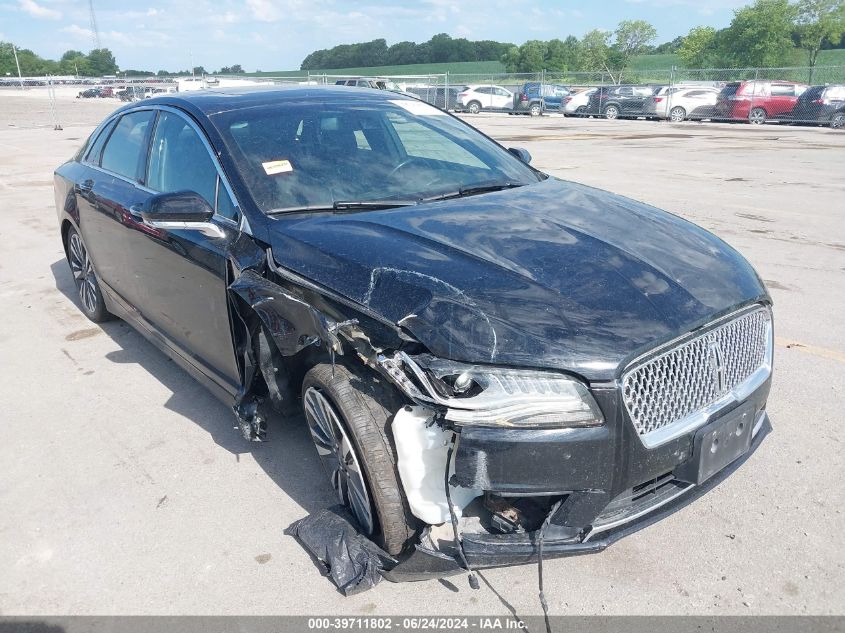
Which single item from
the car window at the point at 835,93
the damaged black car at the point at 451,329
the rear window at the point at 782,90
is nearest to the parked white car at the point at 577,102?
the rear window at the point at 782,90

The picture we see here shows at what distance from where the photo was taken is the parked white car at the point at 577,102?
31922 millimetres

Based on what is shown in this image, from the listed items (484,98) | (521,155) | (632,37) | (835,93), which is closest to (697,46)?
(632,37)

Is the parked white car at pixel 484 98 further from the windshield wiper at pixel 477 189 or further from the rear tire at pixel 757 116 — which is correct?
the windshield wiper at pixel 477 189

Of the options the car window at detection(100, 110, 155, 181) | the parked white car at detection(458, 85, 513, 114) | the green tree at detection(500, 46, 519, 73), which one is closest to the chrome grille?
the car window at detection(100, 110, 155, 181)

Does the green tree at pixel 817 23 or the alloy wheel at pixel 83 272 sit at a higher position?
the green tree at pixel 817 23

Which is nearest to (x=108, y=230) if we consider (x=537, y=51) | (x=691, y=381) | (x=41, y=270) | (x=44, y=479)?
(x=44, y=479)

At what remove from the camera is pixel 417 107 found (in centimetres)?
446

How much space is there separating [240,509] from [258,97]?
2.21m

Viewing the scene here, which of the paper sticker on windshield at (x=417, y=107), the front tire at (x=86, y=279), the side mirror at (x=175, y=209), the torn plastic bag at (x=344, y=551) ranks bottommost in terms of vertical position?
the torn plastic bag at (x=344, y=551)

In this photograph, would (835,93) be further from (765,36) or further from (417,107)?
(765,36)

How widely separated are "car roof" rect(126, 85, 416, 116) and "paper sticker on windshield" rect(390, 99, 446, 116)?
0.05 metres

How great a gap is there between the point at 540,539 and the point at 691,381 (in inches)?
29.1

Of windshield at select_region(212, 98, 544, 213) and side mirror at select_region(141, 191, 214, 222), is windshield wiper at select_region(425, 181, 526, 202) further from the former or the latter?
side mirror at select_region(141, 191, 214, 222)

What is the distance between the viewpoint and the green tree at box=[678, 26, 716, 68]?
64938 millimetres
